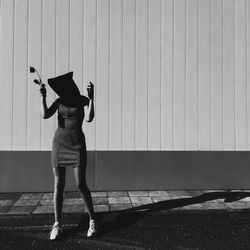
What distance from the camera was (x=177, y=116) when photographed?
666cm

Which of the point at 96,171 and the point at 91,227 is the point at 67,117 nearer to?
the point at 91,227

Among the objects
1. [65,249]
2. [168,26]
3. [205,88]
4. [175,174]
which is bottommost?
[65,249]

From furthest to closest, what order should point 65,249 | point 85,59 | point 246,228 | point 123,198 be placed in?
point 85,59, point 123,198, point 246,228, point 65,249

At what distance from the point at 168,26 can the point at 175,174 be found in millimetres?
2583

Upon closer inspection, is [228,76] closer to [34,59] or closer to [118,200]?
[118,200]

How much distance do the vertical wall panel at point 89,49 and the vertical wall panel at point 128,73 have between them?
0.53 meters

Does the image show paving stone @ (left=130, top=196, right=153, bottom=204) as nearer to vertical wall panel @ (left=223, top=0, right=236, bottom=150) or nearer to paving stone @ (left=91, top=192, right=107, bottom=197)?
paving stone @ (left=91, top=192, right=107, bottom=197)

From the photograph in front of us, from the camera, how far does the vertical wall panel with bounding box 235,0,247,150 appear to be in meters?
6.76

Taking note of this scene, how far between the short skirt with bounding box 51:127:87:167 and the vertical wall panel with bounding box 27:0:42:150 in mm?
2305

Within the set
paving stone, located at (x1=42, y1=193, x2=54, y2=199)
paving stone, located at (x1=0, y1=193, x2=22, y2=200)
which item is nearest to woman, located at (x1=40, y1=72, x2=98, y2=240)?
paving stone, located at (x1=42, y1=193, x2=54, y2=199)

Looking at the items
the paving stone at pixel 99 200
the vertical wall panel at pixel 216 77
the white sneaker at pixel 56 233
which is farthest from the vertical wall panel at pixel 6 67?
the vertical wall panel at pixel 216 77

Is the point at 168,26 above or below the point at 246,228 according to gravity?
above

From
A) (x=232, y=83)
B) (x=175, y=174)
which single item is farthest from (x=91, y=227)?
(x=232, y=83)

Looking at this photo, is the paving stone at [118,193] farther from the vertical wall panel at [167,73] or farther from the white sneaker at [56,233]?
the white sneaker at [56,233]
